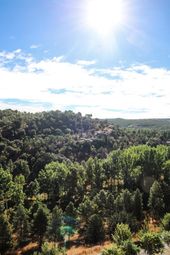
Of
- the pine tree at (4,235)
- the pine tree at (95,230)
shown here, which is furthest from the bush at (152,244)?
the pine tree at (4,235)

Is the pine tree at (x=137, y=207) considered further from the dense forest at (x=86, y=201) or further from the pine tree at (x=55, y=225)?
the pine tree at (x=55, y=225)

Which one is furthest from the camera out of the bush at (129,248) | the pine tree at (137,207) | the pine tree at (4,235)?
the pine tree at (137,207)

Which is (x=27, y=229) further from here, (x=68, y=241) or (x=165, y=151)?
(x=165, y=151)

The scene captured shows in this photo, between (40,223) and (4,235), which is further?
(40,223)

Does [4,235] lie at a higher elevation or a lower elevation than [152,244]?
lower

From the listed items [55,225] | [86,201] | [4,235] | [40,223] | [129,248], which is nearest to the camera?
[129,248]

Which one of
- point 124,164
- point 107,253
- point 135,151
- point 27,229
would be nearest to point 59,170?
point 124,164

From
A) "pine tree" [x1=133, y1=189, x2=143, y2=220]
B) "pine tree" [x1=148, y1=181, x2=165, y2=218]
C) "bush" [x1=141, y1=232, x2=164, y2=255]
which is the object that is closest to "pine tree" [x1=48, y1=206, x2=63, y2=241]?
"pine tree" [x1=133, y1=189, x2=143, y2=220]

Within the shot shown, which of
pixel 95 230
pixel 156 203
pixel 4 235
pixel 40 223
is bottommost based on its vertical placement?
pixel 4 235

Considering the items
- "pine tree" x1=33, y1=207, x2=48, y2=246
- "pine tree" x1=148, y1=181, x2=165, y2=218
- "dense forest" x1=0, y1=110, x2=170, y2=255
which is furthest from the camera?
"pine tree" x1=148, y1=181, x2=165, y2=218

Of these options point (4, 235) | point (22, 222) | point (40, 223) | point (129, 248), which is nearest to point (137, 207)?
point (40, 223)

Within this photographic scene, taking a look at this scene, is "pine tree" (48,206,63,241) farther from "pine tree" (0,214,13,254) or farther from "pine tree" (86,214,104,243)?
"pine tree" (0,214,13,254)

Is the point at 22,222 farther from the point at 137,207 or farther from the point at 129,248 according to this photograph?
the point at 129,248
